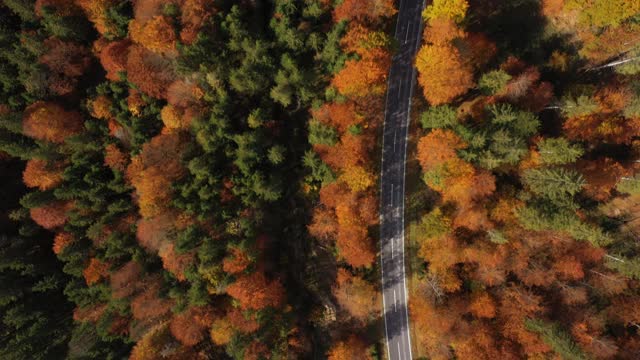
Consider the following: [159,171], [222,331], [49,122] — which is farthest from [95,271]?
[49,122]

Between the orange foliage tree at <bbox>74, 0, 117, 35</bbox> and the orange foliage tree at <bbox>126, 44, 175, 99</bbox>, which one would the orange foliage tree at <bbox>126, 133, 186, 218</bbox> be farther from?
the orange foliage tree at <bbox>74, 0, 117, 35</bbox>

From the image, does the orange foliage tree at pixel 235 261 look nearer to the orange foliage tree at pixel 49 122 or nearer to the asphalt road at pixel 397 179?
the asphalt road at pixel 397 179

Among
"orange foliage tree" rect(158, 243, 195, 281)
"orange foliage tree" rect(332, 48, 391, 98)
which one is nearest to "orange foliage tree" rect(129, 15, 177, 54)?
"orange foliage tree" rect(332, 48, 391, 98)

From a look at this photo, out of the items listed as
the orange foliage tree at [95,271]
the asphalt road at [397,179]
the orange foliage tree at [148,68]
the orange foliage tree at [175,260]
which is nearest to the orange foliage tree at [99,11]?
the orange foliage tree at [148,68]

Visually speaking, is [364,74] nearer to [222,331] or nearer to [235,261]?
[235,261]

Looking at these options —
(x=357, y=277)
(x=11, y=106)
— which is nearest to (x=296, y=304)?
(x=357, y=277)

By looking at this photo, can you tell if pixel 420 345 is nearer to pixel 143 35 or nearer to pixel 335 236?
pixel 335 236

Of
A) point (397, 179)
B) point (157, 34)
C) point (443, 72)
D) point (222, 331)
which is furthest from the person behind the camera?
point (397, 179)
